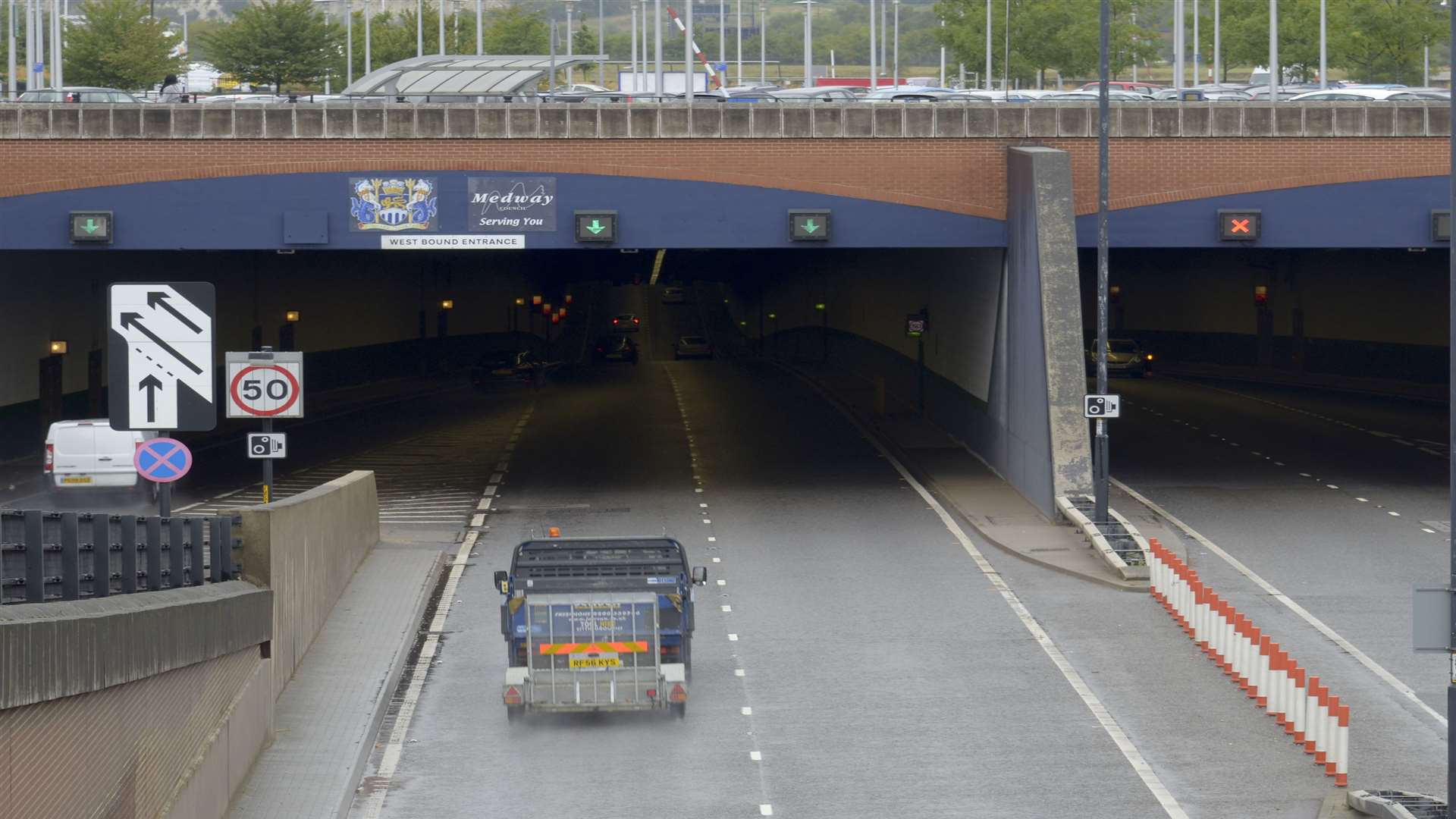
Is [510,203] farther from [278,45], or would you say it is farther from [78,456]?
[278,45]

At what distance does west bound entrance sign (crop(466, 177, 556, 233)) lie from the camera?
33938mm

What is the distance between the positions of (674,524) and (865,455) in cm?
982

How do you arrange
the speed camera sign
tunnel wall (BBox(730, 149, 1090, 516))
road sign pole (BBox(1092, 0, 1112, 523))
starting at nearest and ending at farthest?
1. road sign pole (BBox(1092, 0, 1112, 523))
2. the speed camera sign
3. tunnel wall (BBox(730, 149, 1090, 516))

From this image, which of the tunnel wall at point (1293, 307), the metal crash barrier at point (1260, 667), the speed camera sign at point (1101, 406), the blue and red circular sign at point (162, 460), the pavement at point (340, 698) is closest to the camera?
the blue and red circular sign at point (162, 460)

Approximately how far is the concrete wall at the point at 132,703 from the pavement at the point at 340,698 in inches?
14.9

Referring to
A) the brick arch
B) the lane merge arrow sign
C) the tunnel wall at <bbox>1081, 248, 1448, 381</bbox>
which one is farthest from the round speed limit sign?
the tunnel wall at <bbox>1081, 248, 1448, 381</bbox>

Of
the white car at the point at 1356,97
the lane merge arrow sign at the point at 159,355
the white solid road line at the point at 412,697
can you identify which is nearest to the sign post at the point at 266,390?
the white solid road line at the point at 412,697

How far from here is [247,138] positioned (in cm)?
3347

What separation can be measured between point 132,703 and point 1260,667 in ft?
41.5

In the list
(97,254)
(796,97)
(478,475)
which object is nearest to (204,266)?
(97,254)

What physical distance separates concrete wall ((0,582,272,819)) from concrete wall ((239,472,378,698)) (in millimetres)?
629

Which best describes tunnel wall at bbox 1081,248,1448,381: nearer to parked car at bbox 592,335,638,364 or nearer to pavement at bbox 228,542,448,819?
parked car at bbox 592,335,638,364

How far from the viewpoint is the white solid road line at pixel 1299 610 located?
20094 millimetres

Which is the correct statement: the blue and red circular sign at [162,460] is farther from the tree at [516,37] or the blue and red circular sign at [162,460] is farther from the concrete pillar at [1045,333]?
the tree at [516,37]
